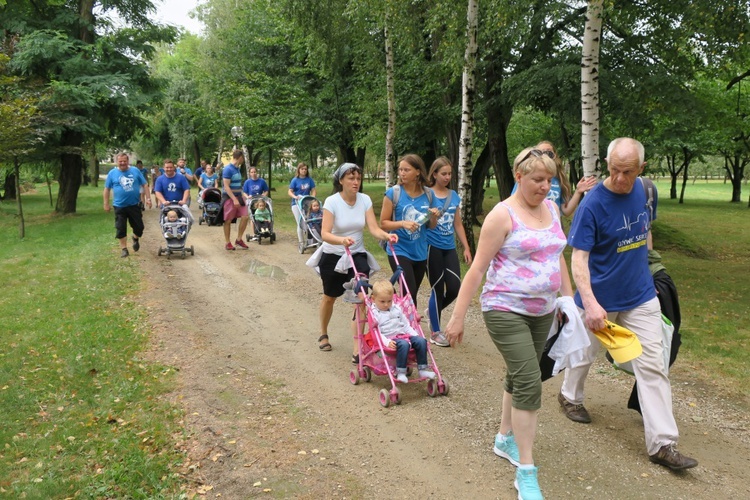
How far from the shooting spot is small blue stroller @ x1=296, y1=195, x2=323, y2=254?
12.9 metres

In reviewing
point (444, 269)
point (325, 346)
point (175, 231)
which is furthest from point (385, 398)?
point (175, 231)

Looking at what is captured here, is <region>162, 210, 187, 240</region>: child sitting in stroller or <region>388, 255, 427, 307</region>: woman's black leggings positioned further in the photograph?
<region>162, 210, 187, 240</region>: child sitting in stroller

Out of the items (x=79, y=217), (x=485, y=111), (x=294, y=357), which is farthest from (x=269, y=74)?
(x=294, y=357)

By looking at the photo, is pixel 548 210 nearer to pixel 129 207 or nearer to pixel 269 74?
pixel 129 207

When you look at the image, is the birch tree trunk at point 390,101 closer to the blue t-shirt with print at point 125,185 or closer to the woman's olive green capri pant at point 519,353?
the blue t-shirt with print at point 125,185

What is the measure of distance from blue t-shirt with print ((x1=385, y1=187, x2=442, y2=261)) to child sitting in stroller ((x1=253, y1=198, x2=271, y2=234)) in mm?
8656

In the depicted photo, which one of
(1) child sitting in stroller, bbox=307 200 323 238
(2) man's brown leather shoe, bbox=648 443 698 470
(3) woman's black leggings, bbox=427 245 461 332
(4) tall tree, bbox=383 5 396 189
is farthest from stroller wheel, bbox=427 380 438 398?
(4) tall tree, bbox=383 5 396 189

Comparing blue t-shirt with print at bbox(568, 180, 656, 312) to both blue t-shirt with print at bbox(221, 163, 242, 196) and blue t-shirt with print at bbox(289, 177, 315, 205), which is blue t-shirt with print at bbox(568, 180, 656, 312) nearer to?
blue t-shirt with print at bbox(221, 163, 242, 196)

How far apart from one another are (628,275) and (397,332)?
2.11 m

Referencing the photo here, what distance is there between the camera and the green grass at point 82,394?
13.5 ft

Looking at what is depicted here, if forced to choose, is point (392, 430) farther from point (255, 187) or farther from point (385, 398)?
point (255, 187)

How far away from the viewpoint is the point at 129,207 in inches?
479

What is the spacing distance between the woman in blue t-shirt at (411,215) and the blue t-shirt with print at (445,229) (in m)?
0.11

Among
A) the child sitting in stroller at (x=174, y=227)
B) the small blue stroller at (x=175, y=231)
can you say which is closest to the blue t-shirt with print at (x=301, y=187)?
the small blue stroller at (x=175, y=231)
